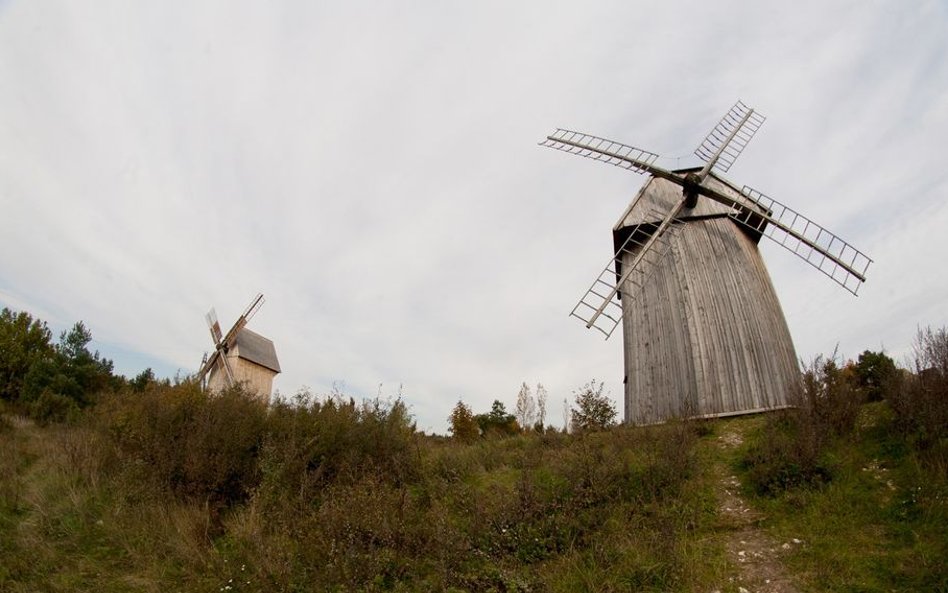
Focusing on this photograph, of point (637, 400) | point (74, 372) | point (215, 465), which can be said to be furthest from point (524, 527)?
point (74, 372)

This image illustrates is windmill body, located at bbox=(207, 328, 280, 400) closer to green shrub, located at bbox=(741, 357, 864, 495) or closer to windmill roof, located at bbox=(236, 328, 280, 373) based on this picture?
windmill roof, located at bbox=(236, 328, 280, 373)

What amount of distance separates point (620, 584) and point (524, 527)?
5.07 feet

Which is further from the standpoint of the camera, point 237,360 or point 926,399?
point 237,360

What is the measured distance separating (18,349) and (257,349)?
9685mm

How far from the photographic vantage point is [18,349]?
20969 millimetres

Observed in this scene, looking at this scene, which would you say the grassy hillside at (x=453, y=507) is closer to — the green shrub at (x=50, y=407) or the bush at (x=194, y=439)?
the bush at (x=194, y=439)

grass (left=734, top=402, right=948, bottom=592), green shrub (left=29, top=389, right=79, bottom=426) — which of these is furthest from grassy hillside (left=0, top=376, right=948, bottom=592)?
green shrub (left=29, top=389, right=79, bottom=426)

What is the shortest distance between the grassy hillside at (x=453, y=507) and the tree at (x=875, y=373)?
566 mm

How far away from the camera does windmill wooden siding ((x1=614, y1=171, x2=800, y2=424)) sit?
1078 centimetres

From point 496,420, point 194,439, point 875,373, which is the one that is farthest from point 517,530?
point 496,420

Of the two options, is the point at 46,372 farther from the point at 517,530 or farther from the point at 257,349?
the point at 517,530

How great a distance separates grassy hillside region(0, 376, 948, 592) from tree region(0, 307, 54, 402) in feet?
45.7

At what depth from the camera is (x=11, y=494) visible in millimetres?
7680

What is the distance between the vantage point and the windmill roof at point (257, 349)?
26.5 m
